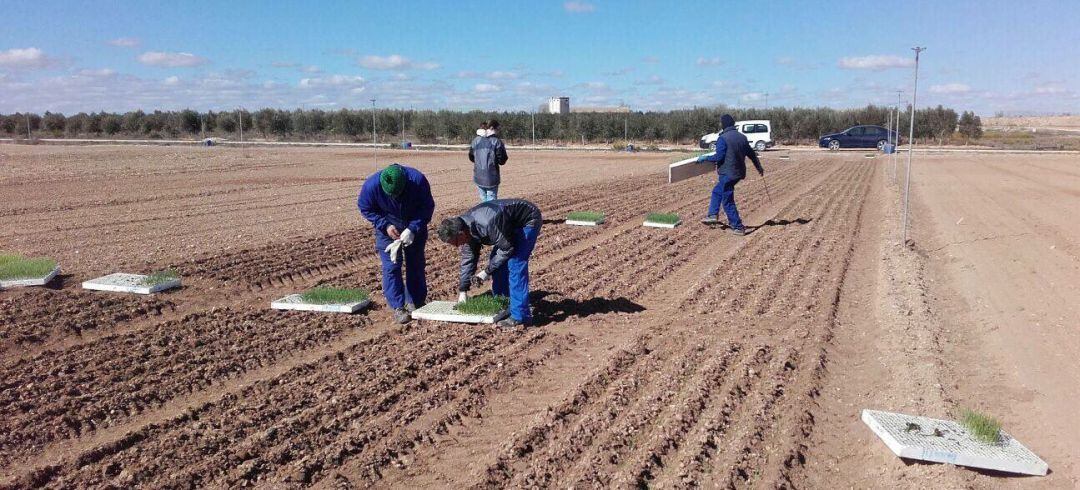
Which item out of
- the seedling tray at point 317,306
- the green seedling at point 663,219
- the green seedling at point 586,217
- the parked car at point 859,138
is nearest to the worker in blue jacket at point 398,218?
the seedling tray at point 317,306

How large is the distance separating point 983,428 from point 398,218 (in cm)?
448

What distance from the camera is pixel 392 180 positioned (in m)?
6.23

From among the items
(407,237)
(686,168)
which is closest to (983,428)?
(407,237)

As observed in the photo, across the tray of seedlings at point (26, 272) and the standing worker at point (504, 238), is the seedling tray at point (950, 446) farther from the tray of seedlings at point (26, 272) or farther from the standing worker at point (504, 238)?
the tray of seedlings at point (26, 272)

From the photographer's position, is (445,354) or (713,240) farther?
(713,240)

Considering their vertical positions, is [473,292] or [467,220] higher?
[467,220]

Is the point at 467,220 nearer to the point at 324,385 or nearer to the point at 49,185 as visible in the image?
the point at 324,385

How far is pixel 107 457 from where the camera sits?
4203 mm

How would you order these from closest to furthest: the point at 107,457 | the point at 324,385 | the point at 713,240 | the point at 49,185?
the point at 107,457 < the point at 324,385 < the point at 713,240 < the point at 49,185

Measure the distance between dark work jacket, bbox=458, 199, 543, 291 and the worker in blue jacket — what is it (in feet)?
1.68

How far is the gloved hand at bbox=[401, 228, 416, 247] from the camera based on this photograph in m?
6.43

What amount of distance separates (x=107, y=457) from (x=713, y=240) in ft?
28.3

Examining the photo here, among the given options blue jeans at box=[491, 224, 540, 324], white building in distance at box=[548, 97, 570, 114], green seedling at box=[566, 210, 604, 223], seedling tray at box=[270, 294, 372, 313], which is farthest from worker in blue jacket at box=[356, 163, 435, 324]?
white building in distance at box=[548, 97, 570, 114]

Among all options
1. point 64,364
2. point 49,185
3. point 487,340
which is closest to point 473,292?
point 487,340
